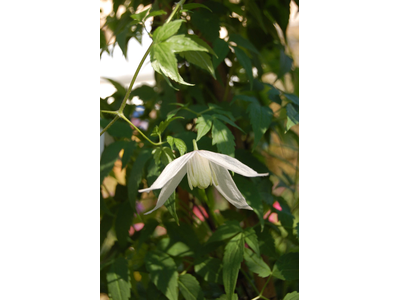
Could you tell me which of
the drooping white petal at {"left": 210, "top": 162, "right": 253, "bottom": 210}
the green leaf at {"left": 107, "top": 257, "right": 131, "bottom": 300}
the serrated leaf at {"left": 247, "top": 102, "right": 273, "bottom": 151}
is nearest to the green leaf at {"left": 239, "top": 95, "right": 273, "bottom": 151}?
the serrated leaf at {"left": 247, "top": 102, "right": 273, "bottom": 151}

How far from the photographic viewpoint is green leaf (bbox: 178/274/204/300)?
57cm

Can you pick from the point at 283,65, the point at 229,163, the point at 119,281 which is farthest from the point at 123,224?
the point at 283,65

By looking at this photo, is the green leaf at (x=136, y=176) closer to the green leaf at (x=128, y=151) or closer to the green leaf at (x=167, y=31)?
the green leaf at (x=128, y=151)

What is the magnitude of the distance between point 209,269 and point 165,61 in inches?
15.0

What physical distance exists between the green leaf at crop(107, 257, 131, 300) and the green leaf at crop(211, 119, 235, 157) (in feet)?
0.92

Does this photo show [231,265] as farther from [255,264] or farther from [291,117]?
[291,117]

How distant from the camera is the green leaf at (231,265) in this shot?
527 mm

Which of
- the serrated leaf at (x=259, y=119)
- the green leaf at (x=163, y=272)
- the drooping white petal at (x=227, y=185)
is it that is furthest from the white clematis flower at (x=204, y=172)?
the green leaf at (x=163, y=272)

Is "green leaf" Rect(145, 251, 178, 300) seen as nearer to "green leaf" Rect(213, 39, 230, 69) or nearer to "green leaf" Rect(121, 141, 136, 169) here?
"green leaf" Rect(121, 141, 136, 169)

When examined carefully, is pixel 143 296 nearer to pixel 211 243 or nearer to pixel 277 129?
pixel 211 243

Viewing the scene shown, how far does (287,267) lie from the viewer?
1.90 ft

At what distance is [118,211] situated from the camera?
660 millimetres

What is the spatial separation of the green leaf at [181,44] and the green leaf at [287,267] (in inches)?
15.2
